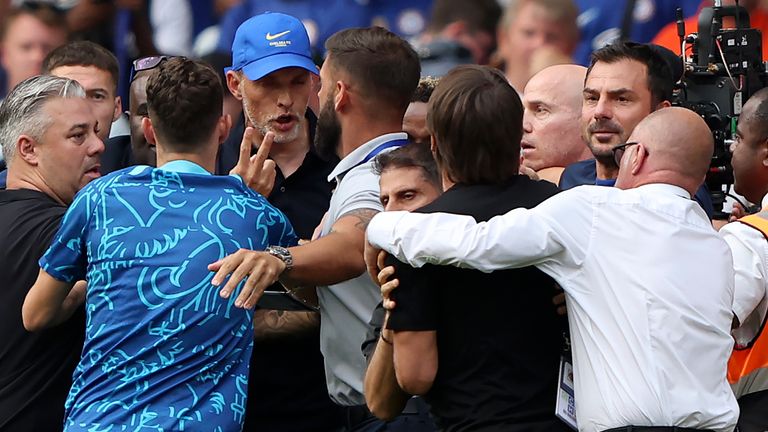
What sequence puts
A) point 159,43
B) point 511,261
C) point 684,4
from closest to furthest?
point 511,261
point 684,4
point 159,43

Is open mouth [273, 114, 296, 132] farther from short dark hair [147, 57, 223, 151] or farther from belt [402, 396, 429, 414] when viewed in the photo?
belt [402, 396, 429, 414]

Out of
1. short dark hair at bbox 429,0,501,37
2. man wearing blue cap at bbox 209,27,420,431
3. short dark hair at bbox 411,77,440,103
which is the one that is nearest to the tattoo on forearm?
man wearing blue cap at bbox 209,27,420,431

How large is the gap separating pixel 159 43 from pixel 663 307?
4906mm

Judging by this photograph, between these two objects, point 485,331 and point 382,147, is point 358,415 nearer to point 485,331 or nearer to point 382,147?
point 382,147

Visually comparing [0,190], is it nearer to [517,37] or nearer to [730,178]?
[730,178]

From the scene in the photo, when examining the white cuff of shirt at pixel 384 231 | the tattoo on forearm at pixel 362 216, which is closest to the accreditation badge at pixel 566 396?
the white cuff of shirt at pixel 384 231

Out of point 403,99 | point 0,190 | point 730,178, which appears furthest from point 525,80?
point 0,190

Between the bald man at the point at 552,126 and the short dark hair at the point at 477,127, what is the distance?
164 cm

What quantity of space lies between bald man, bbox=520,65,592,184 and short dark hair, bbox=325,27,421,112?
86 centimetres

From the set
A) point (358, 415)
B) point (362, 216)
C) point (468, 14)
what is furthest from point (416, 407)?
point (468, 14)

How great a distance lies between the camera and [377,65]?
4004mm

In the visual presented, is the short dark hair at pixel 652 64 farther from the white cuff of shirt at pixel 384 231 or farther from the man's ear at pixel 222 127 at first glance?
the white cuff of shirt at pixel 384 231

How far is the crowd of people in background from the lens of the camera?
3.00 metres

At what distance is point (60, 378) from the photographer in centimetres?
389
